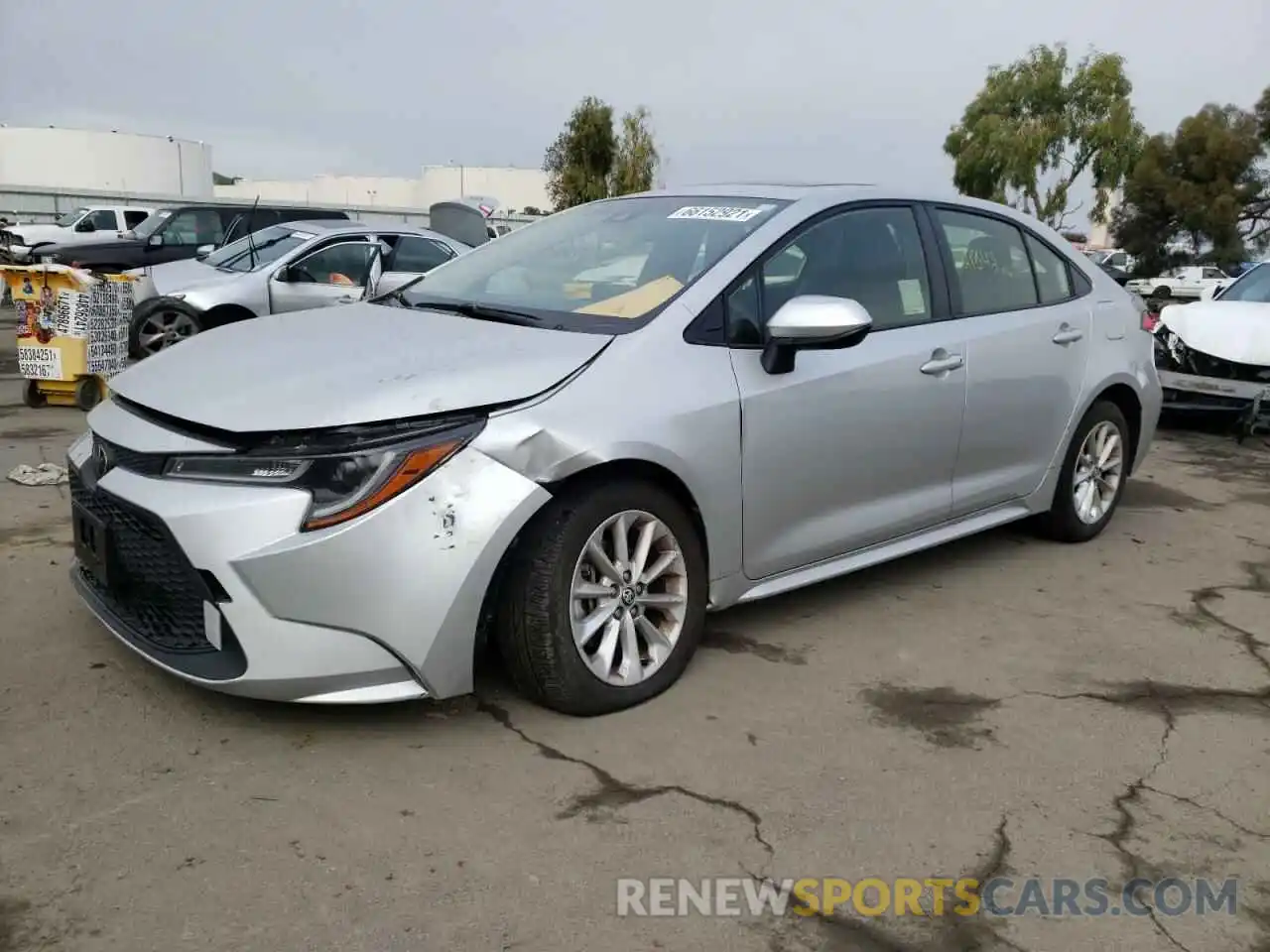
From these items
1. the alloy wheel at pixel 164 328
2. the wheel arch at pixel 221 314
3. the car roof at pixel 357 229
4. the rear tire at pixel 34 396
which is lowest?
the rear tire at pixel 34 396

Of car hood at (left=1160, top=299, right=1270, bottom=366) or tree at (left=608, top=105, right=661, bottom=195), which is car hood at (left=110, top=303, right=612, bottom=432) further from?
tree at (left=608, top=105, right=661, bottom=195)

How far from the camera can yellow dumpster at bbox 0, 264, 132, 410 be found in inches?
328

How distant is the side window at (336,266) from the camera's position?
1048 cm

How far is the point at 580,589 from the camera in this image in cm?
325

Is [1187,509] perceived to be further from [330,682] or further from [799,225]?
[330,682]

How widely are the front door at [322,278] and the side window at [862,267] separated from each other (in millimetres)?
6792

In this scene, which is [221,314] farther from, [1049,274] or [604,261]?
[1049,274]

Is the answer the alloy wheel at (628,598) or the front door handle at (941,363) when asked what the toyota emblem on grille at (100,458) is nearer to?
the alloy wheel at (628,598)

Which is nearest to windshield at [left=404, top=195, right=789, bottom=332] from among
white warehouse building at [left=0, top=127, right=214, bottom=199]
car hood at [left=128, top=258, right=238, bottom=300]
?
car hood at [left=128, top=258, right=238, bottom=300]

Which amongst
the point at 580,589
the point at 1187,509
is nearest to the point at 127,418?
the point at 580,589

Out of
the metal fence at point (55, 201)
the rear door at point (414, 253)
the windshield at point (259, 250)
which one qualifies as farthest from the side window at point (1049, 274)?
Result: the metal fence at point (55, 201)

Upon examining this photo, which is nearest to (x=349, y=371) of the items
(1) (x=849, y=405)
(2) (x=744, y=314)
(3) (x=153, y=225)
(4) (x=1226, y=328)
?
(2) (x=744, y=314)

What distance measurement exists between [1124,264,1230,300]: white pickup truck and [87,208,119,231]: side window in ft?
81.1

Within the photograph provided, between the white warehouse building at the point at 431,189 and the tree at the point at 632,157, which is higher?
the white warehouse building at the point at 431,189
